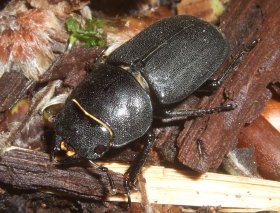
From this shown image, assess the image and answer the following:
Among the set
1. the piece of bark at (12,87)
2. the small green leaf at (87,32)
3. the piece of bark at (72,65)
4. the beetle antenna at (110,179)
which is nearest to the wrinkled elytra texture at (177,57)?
the piece of bark at (72,65)

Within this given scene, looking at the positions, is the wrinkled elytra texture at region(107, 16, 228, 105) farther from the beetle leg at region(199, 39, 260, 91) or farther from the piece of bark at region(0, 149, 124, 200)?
the piece of bark at region(0, 149, 124, 200)

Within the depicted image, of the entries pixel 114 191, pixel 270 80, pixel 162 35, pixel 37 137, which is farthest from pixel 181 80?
pixel 37 137

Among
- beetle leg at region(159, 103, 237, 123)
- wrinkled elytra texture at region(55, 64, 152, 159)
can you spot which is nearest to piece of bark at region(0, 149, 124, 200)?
wrinkled elytra texture at region(55, 64, 152, 159)

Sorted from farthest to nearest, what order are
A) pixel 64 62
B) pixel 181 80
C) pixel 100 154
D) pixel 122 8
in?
pixel 122 8
pixel 64 62
pixel 181 80
pixel 100 154

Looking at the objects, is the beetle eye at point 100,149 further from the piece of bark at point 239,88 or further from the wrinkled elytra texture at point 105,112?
the piece of bark at point 239,88

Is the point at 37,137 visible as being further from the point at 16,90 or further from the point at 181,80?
the point at 181,80

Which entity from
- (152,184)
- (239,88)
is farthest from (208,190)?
(239,88)
